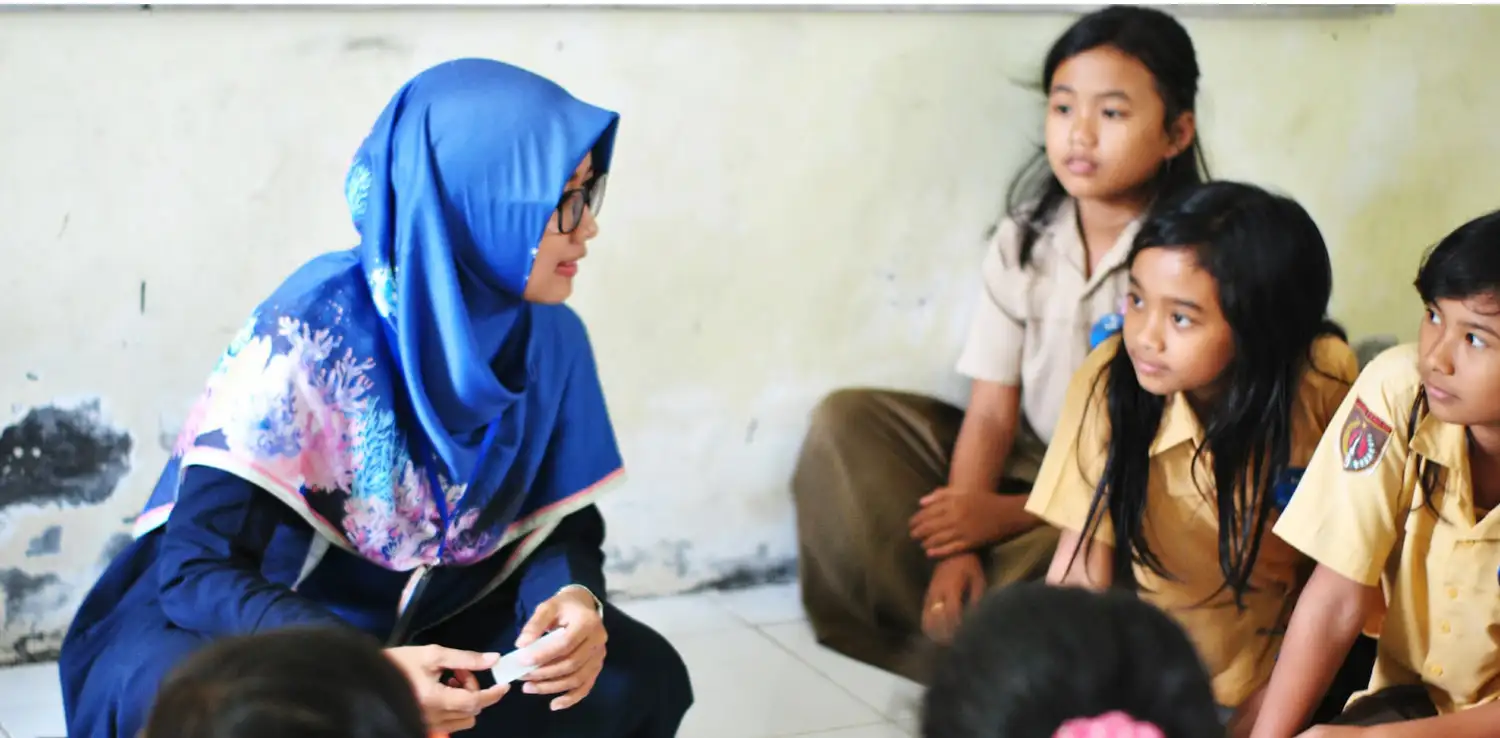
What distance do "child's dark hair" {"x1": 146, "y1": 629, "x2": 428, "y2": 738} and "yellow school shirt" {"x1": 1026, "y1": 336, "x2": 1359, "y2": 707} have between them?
1.13m

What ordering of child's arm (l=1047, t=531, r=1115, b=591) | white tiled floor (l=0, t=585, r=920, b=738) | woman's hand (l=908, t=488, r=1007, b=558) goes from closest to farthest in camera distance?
child's arm (l=1047, t=531, r=1115, b=591) < white tiled floor (l=0, t=585, r=920, b=738) < woman's hand (l=908, t=488, r=1007, b=558)

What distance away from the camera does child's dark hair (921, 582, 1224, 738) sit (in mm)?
834

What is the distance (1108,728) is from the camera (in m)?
0.80

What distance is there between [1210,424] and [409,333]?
36.1 inches

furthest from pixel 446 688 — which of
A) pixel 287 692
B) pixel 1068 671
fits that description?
pixel 1068 671

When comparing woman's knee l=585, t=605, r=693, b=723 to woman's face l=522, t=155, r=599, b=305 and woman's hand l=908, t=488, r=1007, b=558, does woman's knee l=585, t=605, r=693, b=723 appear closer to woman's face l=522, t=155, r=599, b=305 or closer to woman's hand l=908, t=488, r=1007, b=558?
woman's face l=522, t=155, r=599, b=305

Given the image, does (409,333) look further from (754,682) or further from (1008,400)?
(1008,400)

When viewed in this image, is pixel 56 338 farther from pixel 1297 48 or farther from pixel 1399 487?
pixel 1297 48

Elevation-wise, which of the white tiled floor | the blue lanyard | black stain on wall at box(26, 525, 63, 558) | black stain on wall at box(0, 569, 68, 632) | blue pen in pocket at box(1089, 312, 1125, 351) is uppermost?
blue pen in pocket at box(1089, 312, 1125, 351)

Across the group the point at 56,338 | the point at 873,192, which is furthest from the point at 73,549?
the point at 873,192

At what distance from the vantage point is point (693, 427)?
2355 mm

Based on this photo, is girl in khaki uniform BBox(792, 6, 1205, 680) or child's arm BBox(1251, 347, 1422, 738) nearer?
child's arm BBox(1251, 347, 1422, 738)

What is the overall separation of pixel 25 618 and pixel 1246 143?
6.74 feet

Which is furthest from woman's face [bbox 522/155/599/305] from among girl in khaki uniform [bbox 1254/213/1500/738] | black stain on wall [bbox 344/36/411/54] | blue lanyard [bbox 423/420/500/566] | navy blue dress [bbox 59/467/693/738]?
girl in khaki uniform [bbox 1254/213/1500/738]
